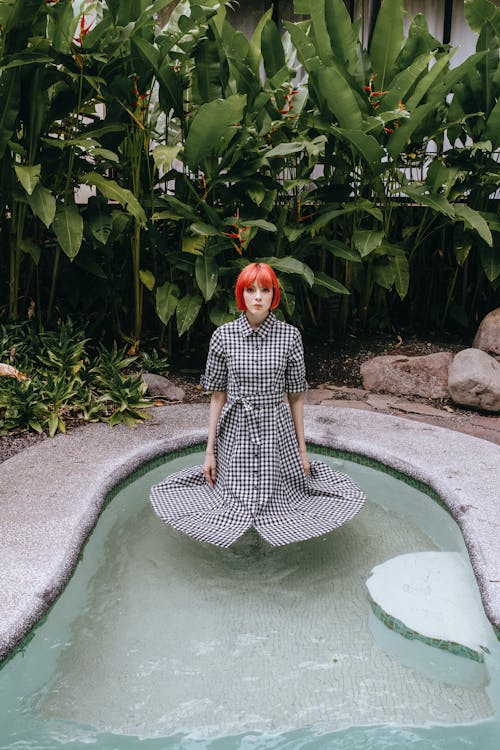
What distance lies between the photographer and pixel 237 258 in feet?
15.4

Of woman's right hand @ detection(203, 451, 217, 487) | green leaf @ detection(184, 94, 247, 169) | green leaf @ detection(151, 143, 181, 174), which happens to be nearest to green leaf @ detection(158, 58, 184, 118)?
green leaf @ detection(184, 94, 247, 169)

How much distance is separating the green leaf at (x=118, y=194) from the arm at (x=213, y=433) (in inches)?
65.4

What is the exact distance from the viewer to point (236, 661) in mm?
2246

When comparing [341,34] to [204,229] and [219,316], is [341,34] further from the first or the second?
[219,316]

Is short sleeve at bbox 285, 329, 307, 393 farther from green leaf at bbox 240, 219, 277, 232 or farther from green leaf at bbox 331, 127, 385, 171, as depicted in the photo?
green leaf at bbox 331, 127, 385, 171

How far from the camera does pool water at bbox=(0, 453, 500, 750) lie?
194 centimetres

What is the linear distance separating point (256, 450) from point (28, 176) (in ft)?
7.02

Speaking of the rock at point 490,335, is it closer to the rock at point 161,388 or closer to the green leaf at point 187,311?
the green leaf at point 187,311

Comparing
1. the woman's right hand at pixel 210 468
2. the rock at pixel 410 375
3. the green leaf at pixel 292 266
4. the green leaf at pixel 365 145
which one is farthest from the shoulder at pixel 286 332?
the rock at pixel 410 375

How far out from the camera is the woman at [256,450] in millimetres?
2689

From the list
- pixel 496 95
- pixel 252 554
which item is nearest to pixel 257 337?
pixel 252 554

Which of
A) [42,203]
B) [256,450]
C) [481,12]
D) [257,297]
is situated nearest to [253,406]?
[256,450]

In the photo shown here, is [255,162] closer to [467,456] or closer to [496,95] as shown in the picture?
[496,95]

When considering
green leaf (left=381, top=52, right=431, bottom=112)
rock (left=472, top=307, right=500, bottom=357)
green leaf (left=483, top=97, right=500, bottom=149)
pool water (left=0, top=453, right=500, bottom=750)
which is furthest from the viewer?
rock (left=472, top=307, right=500, bottom=357)
